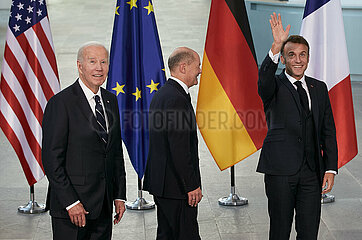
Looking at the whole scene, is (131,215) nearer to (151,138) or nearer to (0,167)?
(151,138)

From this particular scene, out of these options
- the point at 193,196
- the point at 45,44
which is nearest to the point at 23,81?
the point at 45,44

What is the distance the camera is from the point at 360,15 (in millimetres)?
11203

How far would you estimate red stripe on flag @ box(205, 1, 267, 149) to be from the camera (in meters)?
5.89

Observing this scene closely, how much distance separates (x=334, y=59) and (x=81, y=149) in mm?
3139

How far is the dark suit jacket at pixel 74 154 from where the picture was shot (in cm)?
376

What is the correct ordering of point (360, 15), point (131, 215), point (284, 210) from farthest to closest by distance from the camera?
point (360, 15)
point (131, 215)
point (284, 210)

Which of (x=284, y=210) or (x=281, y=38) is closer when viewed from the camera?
(x=281, y=38)

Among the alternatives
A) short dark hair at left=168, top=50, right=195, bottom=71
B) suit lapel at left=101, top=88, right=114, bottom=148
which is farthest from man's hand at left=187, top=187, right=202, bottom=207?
short dark hair at left=168, top=50, right=195, bottom=71

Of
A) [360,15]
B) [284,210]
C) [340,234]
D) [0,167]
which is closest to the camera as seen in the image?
[284,210]

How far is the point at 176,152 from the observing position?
4266 millimetres

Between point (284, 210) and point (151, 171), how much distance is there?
979mm

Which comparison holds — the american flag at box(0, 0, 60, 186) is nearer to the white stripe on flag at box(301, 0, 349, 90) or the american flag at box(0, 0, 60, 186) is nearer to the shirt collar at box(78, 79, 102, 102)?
the shirt collar at box(78, 79, 102, 102)

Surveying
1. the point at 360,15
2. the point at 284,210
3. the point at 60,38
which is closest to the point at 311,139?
the point at 284,210

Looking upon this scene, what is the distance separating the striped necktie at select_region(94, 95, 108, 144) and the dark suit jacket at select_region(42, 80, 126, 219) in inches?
1.3
